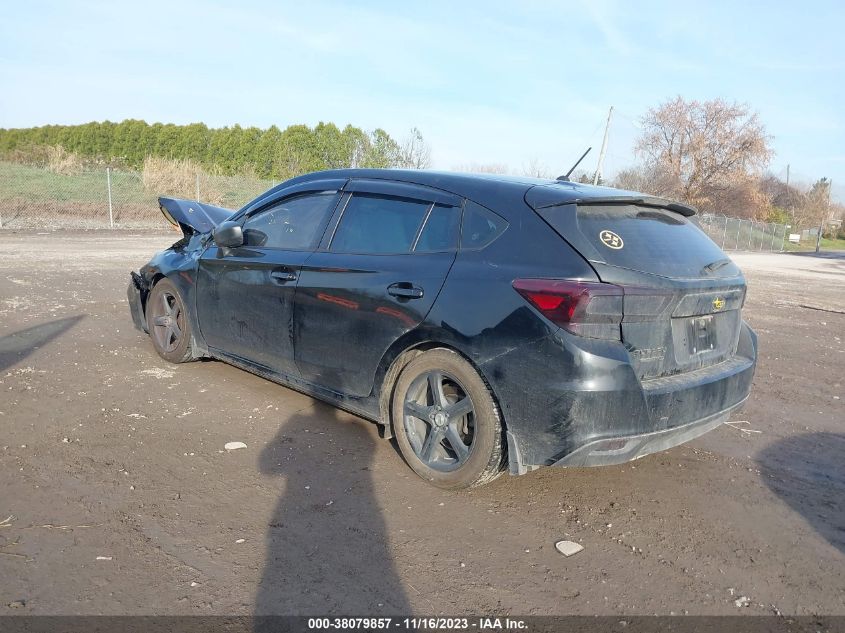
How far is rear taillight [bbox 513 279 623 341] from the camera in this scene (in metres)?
2.95

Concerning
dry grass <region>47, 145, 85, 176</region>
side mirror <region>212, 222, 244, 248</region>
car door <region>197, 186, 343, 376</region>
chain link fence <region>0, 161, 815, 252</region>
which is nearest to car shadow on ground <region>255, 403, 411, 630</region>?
car door <region>197, 186, 343, 376</region>

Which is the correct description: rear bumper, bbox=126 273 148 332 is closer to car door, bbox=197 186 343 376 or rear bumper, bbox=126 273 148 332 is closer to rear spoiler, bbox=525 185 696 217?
car door, bbox=197 186 343 376

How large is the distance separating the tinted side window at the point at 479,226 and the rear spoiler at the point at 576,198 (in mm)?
194

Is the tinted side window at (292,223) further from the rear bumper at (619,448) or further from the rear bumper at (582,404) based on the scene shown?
the rear bumper at (619,448)

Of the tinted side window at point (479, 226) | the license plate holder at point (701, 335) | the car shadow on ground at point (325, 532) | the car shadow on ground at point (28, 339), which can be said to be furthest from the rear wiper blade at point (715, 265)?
the car shadow on ground at point (28, 339)

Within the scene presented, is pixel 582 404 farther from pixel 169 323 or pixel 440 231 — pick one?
pixel 169 323

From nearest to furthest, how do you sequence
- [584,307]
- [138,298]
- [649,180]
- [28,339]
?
[584,307]
[138,298]
[28,339]
[649,180]

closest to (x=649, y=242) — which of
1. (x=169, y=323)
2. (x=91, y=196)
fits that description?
(x=169, y=323)

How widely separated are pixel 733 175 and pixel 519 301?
4274cm

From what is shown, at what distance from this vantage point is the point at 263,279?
450 centimetres

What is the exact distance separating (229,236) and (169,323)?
1327mm

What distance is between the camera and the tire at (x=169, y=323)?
540cm

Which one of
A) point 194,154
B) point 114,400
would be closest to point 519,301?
point 114,400

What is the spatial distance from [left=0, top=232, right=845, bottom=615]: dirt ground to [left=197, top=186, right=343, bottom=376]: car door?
428 millimetres
